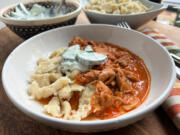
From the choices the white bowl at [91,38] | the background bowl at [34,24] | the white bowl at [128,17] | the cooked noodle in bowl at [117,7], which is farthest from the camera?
the cooked noodle in bowl at [117,7]

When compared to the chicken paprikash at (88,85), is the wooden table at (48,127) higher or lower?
lower

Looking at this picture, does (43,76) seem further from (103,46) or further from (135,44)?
(135,44)

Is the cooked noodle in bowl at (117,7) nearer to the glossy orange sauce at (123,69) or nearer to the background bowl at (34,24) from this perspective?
the background bowl at (34,24)

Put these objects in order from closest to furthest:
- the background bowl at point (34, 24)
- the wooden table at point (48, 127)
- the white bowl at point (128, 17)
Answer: the wooden table at point (48, 127) < the background bowl at point (34, 24) < the white bowl at point (128, 17)

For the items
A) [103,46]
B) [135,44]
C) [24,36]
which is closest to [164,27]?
[135,44]

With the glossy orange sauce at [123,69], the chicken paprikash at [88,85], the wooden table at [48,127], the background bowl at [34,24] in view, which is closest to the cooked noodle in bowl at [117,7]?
the background bowl at [34,24]

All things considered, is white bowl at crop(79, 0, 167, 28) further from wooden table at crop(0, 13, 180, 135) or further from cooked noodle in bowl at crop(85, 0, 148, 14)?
wooden table at crop(0, 13, 180, 135)

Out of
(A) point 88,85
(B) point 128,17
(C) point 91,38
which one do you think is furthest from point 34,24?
(B) point 128,17

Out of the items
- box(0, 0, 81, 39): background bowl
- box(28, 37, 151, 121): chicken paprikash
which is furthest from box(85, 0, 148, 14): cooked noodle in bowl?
box(28, 37, 151, 121): chicken paprikash
